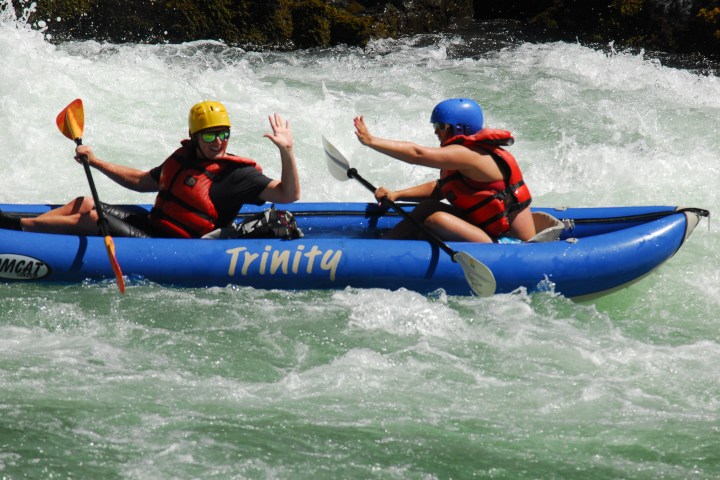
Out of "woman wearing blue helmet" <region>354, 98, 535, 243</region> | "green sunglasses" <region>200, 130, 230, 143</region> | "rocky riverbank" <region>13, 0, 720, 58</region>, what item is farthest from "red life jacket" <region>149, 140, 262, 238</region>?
"rocky riverbank" <region>13, 0, 720, 58</region>

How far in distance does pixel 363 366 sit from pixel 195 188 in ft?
4.68

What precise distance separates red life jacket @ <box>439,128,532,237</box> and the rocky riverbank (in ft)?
20.7

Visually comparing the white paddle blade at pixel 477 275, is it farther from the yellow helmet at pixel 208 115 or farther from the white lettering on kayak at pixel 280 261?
the yellow helmet at pixel 208 115

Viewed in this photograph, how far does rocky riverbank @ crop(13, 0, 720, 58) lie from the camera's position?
34.9 ft

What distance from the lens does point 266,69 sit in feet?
33.7

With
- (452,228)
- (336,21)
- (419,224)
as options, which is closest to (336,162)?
(419,224)

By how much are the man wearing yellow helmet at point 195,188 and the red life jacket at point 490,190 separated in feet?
3.11

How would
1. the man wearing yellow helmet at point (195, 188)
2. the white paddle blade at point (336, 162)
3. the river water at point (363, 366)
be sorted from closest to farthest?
the river water at point (363, 366) → the man wearing yellow helmet at point (195, 188) → the white paddle blade at point (336, 162)

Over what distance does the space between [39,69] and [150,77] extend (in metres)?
1.07

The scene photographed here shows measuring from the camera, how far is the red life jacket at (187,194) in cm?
517

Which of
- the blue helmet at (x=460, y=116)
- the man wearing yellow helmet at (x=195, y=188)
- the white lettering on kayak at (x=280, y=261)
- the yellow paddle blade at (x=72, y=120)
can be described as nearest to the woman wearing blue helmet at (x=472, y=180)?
the blue helmet at (x=460, y=116)

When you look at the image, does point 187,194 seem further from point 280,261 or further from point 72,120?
point 72,120

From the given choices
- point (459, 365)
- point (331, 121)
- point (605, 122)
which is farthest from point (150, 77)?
point (459, 365)

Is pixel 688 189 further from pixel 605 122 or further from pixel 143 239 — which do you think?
pixel 143 239
